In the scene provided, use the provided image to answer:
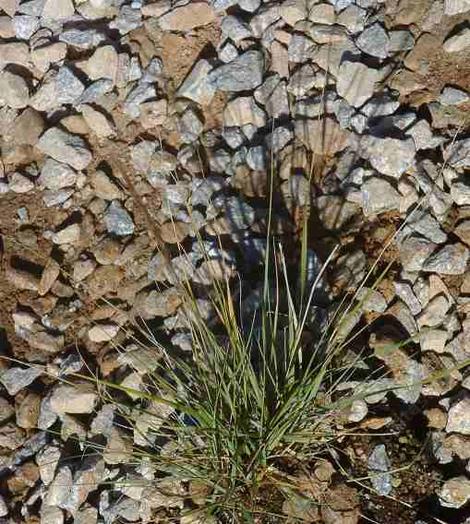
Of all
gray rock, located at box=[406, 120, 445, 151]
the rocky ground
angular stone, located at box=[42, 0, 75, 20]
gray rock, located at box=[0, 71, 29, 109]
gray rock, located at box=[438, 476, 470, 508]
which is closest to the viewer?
gray rock, located at box=[438, 476, 470, 508]

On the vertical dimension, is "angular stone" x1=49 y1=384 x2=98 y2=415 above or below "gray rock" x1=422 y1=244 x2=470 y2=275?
below

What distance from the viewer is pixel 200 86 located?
2791 millimetres

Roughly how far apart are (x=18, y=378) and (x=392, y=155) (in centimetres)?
125

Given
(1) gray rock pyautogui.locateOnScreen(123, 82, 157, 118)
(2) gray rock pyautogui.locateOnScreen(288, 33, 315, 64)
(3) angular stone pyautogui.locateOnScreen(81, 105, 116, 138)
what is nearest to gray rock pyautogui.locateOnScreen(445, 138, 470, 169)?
(2) gray rock pyautogui.locateOnScreen(288, 33, 315, 64)

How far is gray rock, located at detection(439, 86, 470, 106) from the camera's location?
8.49 ft

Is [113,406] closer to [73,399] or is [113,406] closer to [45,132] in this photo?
[73,399]

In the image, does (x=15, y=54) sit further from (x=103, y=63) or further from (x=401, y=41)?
(x=401, y=41)

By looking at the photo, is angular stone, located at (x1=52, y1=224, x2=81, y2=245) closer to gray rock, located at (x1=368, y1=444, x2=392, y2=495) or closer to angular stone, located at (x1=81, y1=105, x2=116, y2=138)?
angular stone, located at (x1=81, y1=105, x2=116, y2=138)

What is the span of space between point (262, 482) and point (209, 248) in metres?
0.68

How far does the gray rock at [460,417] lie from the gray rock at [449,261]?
13.9 inches

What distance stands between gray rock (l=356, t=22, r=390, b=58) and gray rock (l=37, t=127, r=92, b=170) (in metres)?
0.91

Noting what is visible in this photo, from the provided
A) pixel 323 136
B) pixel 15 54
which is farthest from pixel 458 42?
pixel 15 54

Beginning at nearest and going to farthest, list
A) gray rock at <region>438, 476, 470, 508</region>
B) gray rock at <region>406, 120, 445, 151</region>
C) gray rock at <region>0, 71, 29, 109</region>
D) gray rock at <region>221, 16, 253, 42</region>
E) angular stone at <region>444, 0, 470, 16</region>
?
gray rock at <region>438, 476, 470, 508</region>
gray rock at <region>406, 120, 445, 151</region>
angular stone at <region>444, 0, 470, 16</region>
gray rock at <region>221, 16, 253, 42</region>
gray rock at <region>0, 71, 29, 109</region>

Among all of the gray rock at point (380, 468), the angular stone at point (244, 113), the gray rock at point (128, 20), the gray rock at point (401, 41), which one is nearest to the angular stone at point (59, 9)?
the gray rock at point (128, 20)
